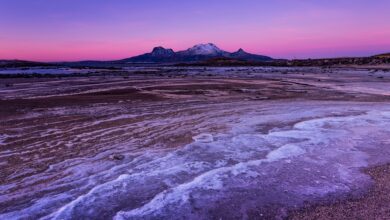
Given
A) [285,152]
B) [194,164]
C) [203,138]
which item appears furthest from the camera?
[203,138]

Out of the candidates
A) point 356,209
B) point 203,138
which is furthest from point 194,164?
point 356,209

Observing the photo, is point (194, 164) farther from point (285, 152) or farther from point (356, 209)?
point (356, 209)

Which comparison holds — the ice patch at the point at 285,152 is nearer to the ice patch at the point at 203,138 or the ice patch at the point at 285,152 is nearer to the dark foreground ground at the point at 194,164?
the dark foreground ground at the point at 194,164

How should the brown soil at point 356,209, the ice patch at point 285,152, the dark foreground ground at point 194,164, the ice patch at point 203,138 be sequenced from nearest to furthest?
the brown soil at point 356,209, the dark foreground ground at point 194,164, the ice patch at point 285,152, the ice patch at point 203,138

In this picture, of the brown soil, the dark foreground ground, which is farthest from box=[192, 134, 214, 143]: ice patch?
the brown soil

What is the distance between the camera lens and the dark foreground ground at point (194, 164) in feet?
16.2

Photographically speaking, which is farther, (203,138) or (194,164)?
(203,138)

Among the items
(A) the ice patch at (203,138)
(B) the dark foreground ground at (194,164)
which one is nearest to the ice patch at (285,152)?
(B) the dark foreground ground at (194,164)

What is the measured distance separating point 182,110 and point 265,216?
30.1 ft

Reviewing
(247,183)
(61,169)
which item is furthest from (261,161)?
(61,169)

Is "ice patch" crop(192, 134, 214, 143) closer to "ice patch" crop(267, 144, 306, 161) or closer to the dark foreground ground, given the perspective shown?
the dark foreground ground

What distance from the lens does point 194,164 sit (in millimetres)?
6902

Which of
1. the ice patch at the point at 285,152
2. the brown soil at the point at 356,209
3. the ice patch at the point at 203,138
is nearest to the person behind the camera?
the brown soil at the point at 356,209

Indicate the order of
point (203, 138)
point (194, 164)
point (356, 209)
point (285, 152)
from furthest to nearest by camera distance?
point (203, 138) → point (285, 152) → point (194, 164) → point (356, 209)
